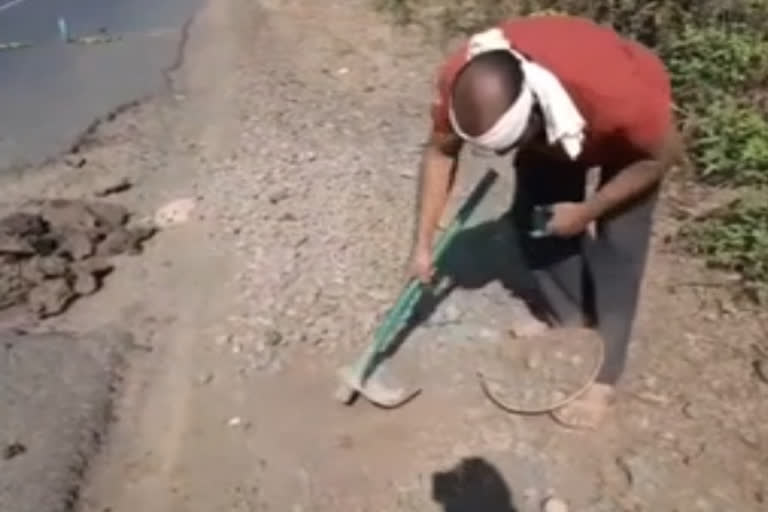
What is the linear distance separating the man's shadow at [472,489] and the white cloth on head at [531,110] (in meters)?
1.00

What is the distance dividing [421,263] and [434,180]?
29 centimetres

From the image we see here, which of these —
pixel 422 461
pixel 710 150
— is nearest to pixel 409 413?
pixel 422 461

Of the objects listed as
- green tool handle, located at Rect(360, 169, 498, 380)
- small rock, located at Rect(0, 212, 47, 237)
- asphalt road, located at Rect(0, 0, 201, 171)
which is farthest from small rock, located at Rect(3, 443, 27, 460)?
asphalt road, located at Rect(0, 0, 201, 171)

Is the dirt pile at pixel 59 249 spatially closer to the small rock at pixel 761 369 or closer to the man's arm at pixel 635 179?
the man's arm at pixel 635 179

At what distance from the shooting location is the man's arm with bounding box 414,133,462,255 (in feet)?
11.0

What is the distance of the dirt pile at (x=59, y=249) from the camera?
4578 mm

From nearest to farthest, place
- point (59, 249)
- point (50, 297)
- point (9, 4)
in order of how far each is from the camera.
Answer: point (50, 297) → point (59, 249) → point (9, 4)

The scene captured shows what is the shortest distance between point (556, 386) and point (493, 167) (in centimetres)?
133

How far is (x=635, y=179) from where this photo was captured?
11.1 ft

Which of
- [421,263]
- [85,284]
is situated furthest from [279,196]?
[421,263]

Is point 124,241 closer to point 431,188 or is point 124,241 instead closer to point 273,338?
point 273,338

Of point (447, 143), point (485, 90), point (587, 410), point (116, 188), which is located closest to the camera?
point (485, 90)

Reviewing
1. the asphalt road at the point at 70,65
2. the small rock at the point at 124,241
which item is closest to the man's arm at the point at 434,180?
the small rock at the point at 124,241

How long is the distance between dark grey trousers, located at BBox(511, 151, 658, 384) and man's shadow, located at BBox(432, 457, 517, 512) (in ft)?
1.62
